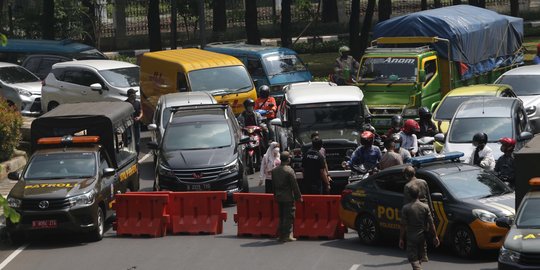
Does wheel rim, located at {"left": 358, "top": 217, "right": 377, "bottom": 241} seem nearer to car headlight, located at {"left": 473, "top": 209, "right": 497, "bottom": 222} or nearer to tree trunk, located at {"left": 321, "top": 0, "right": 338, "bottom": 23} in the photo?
car headlight, located at {"left": 473, "top": 209, "right": 497, "bottom": 222}

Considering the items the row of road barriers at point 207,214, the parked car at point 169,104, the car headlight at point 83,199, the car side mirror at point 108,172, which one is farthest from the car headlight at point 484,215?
the parked car at point 169,104

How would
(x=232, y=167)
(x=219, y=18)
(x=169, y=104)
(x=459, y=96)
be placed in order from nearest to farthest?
(x=232, y=167) → (x=169, y=104) → (x=459, y=96) → (x=219, y=18)

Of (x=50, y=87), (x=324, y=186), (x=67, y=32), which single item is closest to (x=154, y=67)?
(x=50, y=87)

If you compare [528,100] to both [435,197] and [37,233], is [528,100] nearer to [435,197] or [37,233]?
[435,197]

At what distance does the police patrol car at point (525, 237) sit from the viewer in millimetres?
14164

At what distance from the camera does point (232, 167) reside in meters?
22.4

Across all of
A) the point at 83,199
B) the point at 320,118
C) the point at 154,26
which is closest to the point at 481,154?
the point at 320,118

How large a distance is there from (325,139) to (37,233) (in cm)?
637

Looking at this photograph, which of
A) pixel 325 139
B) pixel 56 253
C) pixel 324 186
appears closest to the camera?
pixel 56 253

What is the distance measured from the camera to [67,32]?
54.8 meters

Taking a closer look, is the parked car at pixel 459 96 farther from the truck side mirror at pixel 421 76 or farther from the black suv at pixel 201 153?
the black suv at pixel 201 153

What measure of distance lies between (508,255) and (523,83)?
16.2 metres

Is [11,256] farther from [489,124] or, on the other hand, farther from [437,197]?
[489,124]

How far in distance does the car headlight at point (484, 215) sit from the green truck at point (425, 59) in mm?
10837
